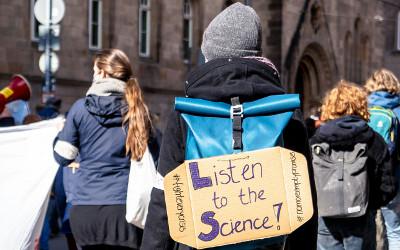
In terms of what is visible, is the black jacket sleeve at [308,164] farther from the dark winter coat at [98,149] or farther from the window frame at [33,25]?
the window frame at [33,25]

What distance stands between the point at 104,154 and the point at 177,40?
2047 cm

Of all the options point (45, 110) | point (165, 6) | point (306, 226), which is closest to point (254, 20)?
point (306, 226)

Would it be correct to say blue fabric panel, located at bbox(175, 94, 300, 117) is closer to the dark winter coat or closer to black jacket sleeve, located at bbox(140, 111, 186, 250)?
black jacket sleeve, located at bbox(140, 111, 186, 250)

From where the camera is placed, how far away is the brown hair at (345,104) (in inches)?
250

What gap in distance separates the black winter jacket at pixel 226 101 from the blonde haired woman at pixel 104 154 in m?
2.09

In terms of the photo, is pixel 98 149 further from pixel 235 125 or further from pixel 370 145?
pixel 235 125

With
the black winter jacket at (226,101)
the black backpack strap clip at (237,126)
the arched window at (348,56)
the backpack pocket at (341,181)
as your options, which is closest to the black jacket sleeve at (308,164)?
the black winter jacket at (226,101)

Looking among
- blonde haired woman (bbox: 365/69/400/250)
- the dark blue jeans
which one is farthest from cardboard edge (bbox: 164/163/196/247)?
blonde haired woman (bbox: 365/69/400/250)

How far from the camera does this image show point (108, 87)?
562 centimetres

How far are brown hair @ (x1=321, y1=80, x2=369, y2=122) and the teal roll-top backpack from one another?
10.4ft

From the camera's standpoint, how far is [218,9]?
91.1 feet

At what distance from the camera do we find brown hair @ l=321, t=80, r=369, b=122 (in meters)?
6.36

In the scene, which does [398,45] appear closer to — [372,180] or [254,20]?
[372,180]

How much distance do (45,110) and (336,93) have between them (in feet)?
23.4
